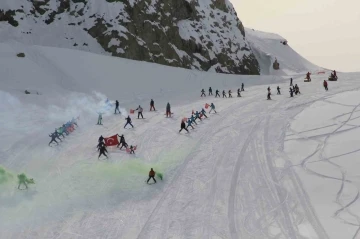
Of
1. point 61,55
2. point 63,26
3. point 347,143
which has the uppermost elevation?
point 63,26

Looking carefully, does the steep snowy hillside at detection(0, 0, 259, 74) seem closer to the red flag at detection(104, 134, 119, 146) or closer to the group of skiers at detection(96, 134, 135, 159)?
the red flag at detection(104, 134, 119, 146)

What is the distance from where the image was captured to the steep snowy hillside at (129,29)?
58.3 metres

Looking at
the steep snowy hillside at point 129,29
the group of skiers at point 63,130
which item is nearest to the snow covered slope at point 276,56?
the steep snowy hillside at point 129,29

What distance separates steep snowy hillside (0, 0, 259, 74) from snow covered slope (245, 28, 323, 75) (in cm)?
1230

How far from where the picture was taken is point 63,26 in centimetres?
6019

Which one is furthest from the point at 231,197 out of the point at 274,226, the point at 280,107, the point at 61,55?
the point at 61,55

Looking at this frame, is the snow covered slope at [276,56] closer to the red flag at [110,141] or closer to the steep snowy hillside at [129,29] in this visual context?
the steep snowy hillside at [129,29]

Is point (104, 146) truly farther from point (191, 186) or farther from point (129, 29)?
point (129, 29)

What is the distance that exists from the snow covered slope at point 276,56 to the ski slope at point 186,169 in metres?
46.7

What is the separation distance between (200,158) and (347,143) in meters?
7.96

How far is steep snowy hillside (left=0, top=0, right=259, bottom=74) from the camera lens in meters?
58.3

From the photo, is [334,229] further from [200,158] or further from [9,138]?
[9,138]

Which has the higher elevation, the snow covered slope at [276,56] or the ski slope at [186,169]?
the snow covered slope at [276,56]

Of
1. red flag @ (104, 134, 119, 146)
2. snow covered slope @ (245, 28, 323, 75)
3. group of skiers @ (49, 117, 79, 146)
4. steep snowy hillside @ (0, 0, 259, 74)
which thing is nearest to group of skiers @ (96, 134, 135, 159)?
red flag @ (104, 134, 119, 146)
